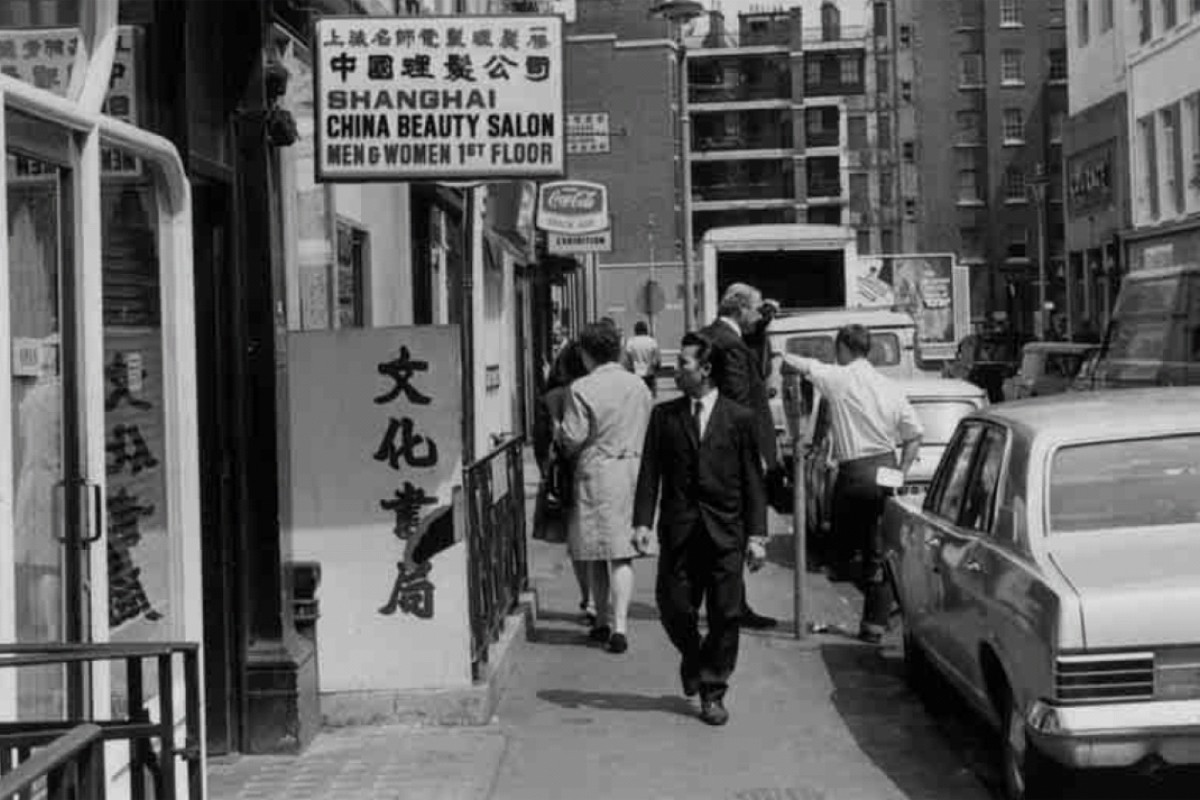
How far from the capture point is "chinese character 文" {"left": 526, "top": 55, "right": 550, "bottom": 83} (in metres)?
7.93

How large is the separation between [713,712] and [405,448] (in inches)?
77.5

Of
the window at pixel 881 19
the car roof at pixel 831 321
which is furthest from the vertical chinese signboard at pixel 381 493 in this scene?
the window at pixel 881 19

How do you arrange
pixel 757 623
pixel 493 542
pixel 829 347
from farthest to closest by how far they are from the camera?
pixel 829 347
pixel 757 623
pixel 493 542

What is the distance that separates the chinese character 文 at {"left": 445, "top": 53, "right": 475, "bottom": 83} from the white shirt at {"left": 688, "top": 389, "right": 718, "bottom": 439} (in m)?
1.87

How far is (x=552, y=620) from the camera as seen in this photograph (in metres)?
10.9

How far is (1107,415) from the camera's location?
7.12 meters

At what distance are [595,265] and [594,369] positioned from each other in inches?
1152

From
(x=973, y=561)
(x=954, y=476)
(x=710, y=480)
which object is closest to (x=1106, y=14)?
(x=954, y=476)

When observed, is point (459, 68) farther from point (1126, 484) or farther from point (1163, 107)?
point (1163, 107)

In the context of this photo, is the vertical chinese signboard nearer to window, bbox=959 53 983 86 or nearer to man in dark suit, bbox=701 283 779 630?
man in dark suit, bbox=701 283 779 630

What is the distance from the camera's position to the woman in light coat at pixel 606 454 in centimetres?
958

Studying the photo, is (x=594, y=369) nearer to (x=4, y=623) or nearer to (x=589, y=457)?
(x=589, y=457)

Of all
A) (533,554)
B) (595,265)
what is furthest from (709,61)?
(533,554)

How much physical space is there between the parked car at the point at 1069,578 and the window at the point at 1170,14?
31.2m
